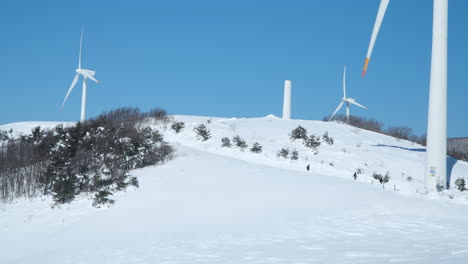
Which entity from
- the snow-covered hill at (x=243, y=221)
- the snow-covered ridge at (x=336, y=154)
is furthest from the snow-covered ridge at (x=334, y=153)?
the snow-covered hill at (x=243, y=221)

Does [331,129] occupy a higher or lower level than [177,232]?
higher

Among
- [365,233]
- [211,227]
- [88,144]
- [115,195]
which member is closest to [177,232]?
[211,227]

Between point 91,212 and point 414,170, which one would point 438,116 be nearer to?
point 414,170

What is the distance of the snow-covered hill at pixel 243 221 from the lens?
23.7 ft

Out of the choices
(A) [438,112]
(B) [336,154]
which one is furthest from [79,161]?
(A) [438,112]

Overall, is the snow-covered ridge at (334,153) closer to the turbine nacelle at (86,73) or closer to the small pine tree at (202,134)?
the small pine tree at (202,134)

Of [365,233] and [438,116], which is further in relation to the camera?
[438,116]

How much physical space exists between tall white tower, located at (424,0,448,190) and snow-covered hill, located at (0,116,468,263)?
1196 mm

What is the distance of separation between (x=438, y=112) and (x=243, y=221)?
12.6 meters

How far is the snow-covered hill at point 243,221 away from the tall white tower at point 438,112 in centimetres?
120

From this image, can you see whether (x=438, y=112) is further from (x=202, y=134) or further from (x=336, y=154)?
(x=202, y=134)

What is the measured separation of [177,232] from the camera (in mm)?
10406

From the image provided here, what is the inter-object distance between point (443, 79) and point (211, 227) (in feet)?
46.6

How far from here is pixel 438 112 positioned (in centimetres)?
1853
